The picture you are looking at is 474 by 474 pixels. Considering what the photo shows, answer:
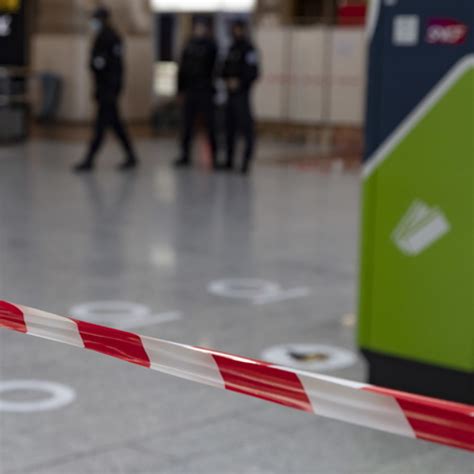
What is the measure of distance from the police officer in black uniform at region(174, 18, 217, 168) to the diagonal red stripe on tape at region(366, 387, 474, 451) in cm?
1212

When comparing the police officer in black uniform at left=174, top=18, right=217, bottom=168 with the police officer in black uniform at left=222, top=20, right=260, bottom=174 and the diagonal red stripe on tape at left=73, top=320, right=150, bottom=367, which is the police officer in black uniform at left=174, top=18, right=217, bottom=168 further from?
the diagonal red stripe on tape at left=73, top=320, right=150, bottom=367

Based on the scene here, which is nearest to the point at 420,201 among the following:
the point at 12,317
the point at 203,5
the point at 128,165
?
the point at 12,317

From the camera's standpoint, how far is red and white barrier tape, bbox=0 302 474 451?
1968 millimetres

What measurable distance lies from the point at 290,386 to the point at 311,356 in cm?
316

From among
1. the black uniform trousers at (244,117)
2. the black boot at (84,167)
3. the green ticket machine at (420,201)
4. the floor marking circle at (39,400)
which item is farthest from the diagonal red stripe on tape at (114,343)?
the black uniform trousers at (244,117)

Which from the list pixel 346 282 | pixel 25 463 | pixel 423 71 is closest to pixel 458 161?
pixel 423 71

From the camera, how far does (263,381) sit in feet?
7.15

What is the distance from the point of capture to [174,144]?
59.2 feet

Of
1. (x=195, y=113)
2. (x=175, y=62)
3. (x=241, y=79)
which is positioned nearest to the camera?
(x=241, y=79)

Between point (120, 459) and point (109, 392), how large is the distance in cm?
80

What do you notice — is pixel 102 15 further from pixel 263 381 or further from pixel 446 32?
pixel 263 381

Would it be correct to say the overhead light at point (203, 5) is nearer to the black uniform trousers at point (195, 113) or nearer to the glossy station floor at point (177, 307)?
the black uniform trousers at point (195, 113)

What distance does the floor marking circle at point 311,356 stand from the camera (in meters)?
5.13

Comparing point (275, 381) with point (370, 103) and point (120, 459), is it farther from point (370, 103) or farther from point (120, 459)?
point (370, 103)
